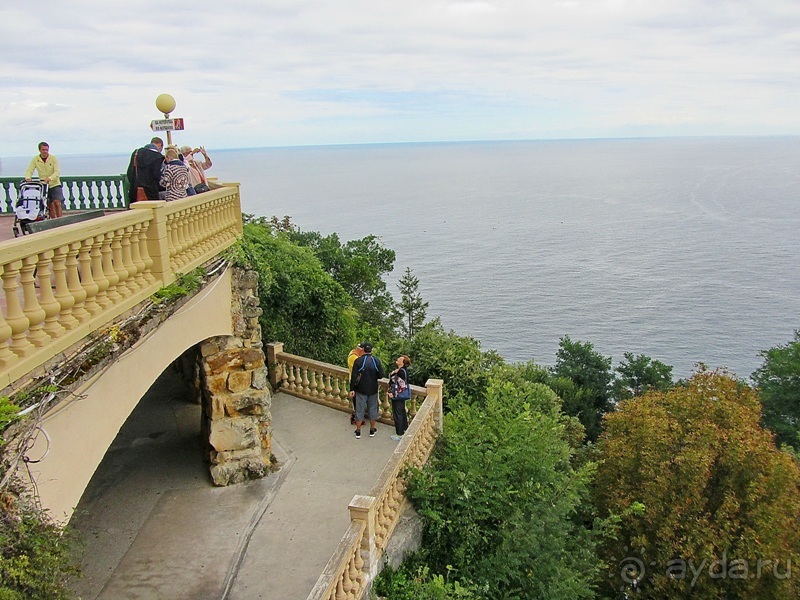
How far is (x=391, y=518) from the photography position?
8828 millimetres

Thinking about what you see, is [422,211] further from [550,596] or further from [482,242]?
[550,596]

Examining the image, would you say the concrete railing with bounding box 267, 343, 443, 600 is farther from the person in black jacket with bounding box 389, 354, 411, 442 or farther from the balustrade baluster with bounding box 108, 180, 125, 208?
the balustrade baluster with bounding box 108, 180, 125, 208

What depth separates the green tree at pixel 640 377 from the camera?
1592 inches

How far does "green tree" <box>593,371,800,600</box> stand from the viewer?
11906mm

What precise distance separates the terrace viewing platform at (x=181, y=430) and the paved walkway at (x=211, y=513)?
27 millimetres

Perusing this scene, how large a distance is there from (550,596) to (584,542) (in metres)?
2.75

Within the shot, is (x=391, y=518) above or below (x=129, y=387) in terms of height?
below

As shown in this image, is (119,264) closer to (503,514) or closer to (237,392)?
(237,392)

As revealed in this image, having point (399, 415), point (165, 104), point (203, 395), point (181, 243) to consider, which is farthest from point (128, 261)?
point (399, 415)

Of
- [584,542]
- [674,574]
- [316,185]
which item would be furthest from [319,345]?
[316,185]

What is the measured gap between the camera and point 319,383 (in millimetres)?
13648

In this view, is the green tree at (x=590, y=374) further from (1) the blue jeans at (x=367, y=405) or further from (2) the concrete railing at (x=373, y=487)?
(1) the blue jeans at (x=367, y=405)

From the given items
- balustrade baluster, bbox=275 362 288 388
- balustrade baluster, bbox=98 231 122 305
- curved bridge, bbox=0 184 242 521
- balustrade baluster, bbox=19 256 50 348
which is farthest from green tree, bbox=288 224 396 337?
balustrade baluster, bbox=19 256 50 348

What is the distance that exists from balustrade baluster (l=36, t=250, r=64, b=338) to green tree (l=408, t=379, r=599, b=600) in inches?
223
